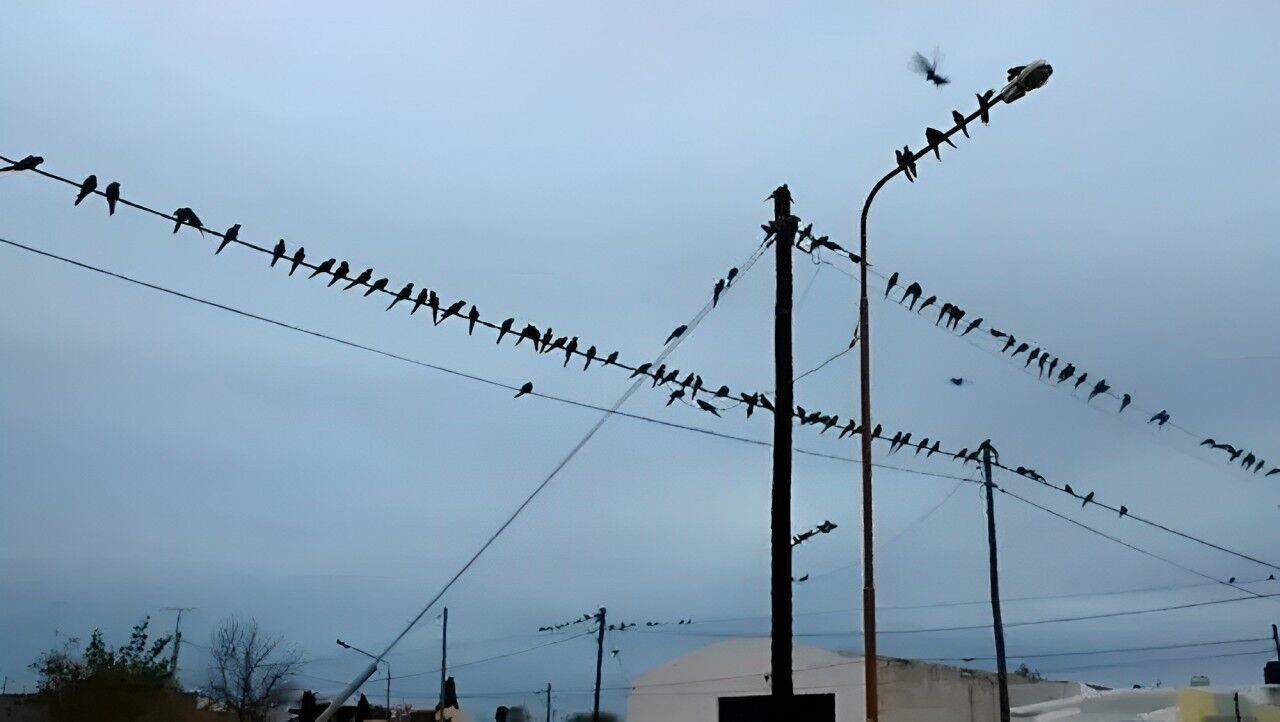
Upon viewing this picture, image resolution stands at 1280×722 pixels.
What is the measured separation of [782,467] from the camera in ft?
49.4

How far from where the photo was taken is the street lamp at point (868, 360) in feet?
45.2

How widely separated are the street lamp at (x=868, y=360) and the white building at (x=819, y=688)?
2629 cm

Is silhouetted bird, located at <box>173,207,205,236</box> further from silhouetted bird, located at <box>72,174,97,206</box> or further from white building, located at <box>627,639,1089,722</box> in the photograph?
white building, located at <box>627,639,1089,722</box>

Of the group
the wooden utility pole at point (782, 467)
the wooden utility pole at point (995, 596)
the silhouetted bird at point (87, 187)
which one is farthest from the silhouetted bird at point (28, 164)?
the wooden utility pole at point (995, 596)

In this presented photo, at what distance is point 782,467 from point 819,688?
3304 centimetres

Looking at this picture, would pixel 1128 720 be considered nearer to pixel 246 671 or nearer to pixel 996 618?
pixel 996 618

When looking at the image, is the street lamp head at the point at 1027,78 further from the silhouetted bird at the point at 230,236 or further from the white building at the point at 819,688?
the white building at the point at 819,688

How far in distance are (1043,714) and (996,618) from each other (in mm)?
2818

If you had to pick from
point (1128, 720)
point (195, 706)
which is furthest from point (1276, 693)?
point (195, 706)

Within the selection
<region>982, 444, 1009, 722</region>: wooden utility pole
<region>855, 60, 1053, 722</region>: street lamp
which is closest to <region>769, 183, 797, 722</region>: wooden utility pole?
<region>855, 60, 1053, 722</region>: street lamp

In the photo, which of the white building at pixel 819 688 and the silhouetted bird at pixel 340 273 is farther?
the white building at pixel 819 688

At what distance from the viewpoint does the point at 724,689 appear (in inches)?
1935

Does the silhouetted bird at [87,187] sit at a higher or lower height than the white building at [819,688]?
higher

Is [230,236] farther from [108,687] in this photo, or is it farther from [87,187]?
[108,687]
